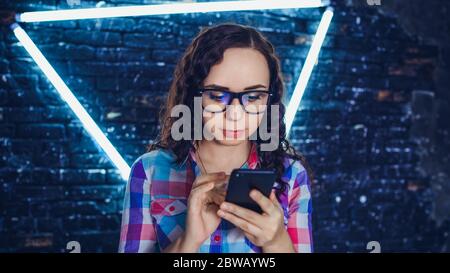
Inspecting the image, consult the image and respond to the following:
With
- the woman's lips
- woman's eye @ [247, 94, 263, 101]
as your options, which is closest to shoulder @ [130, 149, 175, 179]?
the woman's lips

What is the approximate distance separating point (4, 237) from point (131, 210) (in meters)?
1.08

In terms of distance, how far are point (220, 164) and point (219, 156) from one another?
3 cm

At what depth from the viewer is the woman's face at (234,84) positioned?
1.50 metres

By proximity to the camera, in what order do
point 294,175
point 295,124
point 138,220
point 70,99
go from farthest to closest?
1. point 295,124
2. point 70,99
3. point 294,175
4. point 138,220

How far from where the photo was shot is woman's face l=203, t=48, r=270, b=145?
1501 mm

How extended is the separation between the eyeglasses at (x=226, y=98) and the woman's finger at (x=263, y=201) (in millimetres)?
310

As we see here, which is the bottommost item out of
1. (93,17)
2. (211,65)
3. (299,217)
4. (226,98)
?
(299,217)

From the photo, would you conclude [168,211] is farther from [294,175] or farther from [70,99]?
[70,99]

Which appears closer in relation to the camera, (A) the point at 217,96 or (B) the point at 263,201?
(B) the point at 263,201

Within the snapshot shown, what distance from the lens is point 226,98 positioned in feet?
4.92

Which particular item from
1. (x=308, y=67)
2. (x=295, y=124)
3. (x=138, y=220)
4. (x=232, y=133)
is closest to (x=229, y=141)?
(x=232, y=133)

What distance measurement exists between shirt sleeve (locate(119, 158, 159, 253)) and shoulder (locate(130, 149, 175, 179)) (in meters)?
0.01

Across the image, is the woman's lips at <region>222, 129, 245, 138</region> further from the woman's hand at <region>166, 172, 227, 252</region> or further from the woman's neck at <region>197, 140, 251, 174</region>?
the woman's hand at <region>166, 172, 227, 252</region>

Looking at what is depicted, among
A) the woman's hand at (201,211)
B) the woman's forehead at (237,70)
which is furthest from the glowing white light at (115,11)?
the woman's hand at (201,211)
